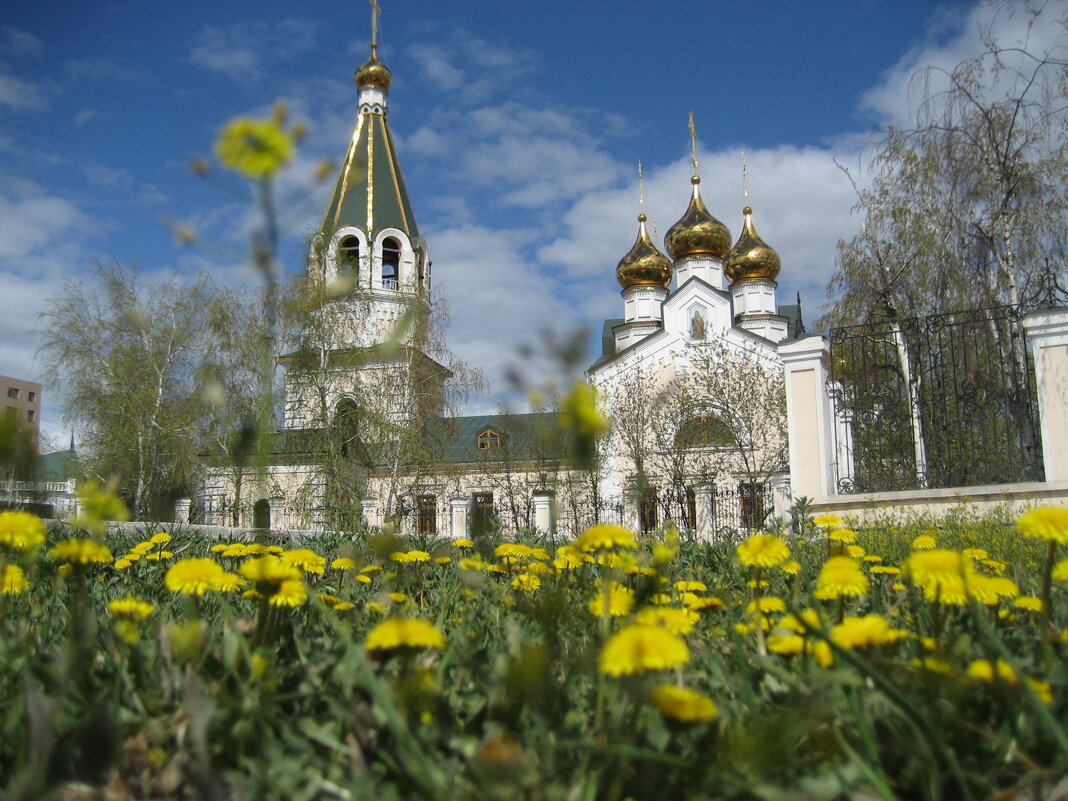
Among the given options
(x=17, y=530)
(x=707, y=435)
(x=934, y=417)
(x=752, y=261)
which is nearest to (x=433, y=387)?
(x=707, y=435)

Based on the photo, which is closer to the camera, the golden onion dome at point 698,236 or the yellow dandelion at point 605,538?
the yellow dandelion at point 605,538

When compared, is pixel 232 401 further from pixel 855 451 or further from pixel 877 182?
pixel 877 182

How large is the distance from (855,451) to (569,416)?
9201 millimetres

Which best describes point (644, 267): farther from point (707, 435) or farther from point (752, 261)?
point (707, 435)

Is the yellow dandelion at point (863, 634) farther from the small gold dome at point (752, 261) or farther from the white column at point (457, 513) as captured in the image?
the small gold dome at point (752, 261)

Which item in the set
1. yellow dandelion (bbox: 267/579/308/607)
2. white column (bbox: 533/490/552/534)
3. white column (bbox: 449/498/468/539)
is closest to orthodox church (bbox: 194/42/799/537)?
white column (bbox: 449/498/468/539)

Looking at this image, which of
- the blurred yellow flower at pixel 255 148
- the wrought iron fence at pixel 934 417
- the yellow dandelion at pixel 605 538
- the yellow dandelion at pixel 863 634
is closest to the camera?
the blurred yellow flower at pixel 255 148

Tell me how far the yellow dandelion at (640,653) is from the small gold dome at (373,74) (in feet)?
116

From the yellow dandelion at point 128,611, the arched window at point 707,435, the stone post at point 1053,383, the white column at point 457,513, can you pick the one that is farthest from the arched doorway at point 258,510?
the white column at point 457,513

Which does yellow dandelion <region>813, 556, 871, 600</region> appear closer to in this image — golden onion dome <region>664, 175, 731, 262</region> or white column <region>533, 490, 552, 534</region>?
white column <region>533, 490, 552, 534</region>

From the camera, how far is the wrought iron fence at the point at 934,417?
9.06 metres

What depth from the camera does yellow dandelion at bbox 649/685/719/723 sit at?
1.03m

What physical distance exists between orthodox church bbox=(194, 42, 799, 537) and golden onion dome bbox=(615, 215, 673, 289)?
63 mm

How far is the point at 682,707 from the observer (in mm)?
1039
